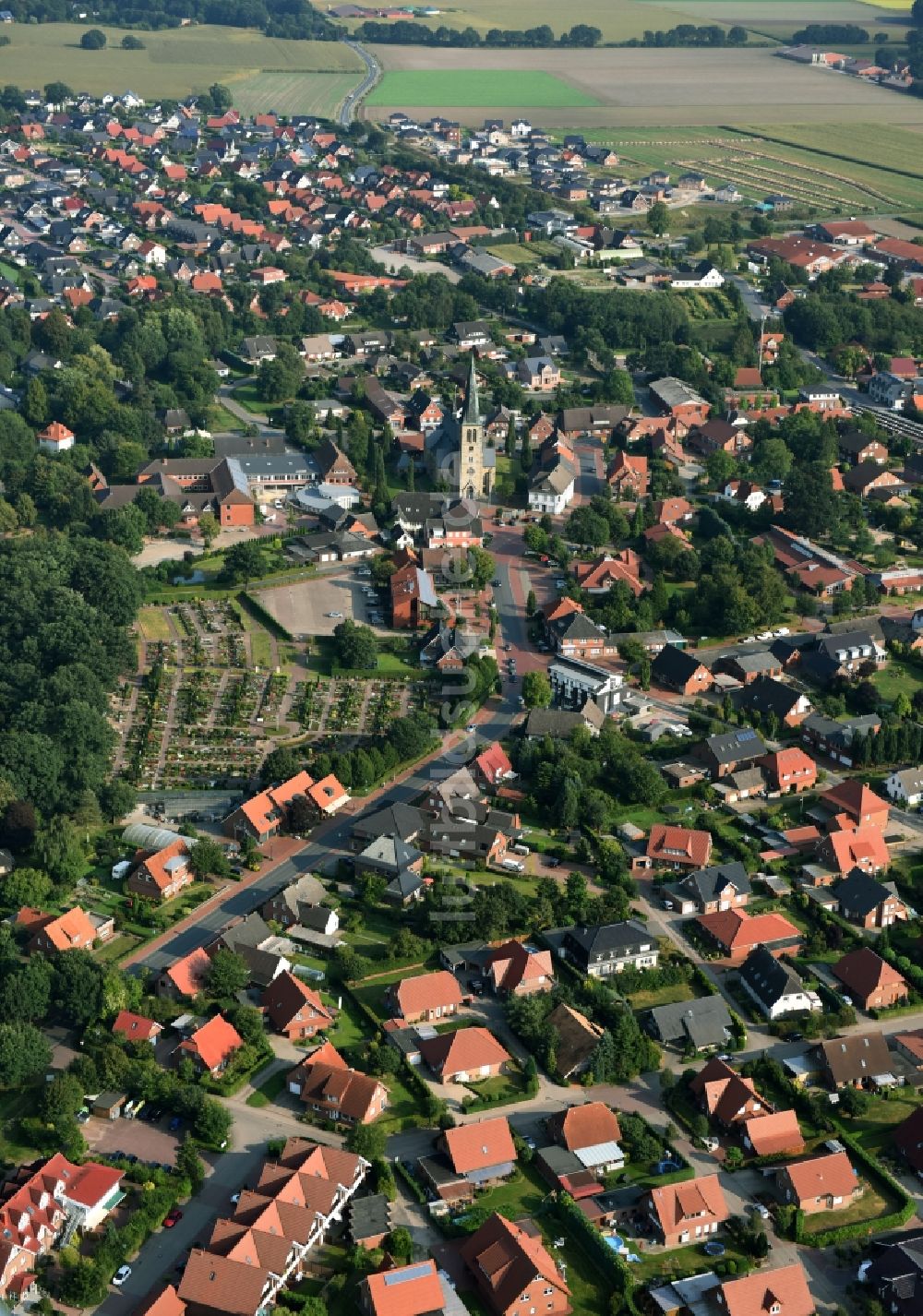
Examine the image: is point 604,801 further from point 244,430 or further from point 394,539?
point 244,430

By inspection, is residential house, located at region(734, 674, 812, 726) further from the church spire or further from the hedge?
the hedge

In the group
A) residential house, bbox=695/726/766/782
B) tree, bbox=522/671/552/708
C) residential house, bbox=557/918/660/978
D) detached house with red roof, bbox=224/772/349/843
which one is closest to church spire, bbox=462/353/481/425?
tree, bbox=522/671/552/708

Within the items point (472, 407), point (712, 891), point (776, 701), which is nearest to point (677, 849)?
point (712, 891)

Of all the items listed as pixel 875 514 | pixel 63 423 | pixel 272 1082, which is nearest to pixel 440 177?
pixel 63 423

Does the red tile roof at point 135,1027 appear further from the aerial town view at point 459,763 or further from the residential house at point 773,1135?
the residential house at point 773,1135

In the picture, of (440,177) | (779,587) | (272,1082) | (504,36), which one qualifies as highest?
(504,36)

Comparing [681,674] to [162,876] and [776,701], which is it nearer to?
[776,701]
